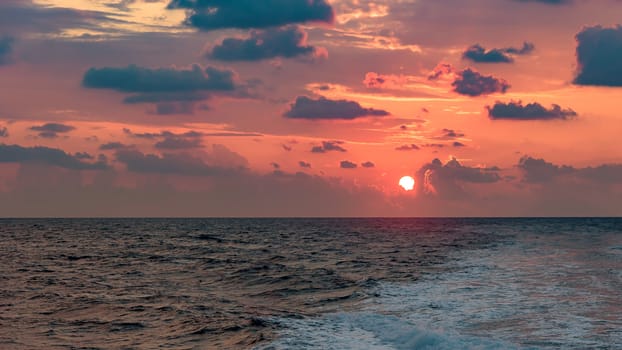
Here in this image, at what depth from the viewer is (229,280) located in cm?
3831

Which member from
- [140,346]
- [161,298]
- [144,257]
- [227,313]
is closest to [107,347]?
[140,346]

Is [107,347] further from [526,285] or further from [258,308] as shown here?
[526,285]

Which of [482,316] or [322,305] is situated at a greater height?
[482,316]

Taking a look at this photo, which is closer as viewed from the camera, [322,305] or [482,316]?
[482,316]

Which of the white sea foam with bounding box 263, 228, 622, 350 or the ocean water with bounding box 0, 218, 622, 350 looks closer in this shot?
the white sea foam with bounding box 263, 228, 622, 350

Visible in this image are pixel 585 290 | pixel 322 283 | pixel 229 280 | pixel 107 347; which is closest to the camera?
pixel 107 347

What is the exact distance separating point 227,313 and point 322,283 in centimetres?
977

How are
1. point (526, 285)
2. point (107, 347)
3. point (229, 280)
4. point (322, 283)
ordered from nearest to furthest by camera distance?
point (107, 347) < point (526, 285) < point (322, 283) < point (229, 280)

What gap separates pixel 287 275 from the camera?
3934 cm

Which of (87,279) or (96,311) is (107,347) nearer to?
(96,311)

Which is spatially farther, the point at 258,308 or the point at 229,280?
the point at 229,280

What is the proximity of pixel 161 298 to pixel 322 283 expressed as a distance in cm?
887

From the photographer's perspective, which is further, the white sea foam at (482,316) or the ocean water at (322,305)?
the ocean water at (322,305)

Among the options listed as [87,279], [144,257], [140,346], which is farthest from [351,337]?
[144,257]
